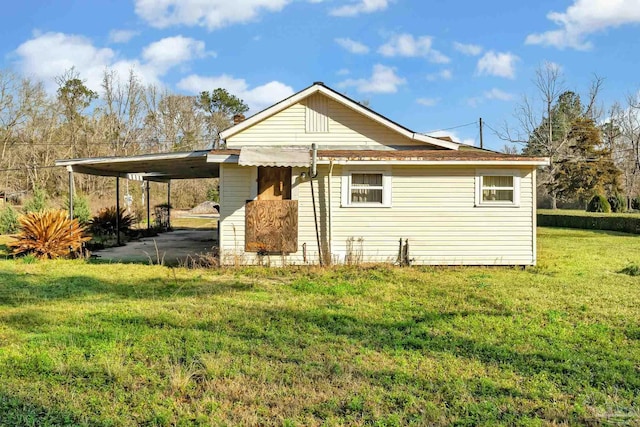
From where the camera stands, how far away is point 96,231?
1723 cm

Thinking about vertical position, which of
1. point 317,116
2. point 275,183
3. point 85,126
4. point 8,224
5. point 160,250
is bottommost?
point 160,250

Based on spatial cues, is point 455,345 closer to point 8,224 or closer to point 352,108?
point 352,108

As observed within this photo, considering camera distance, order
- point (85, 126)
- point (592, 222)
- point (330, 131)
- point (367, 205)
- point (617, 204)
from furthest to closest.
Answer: point (85, 126), point (617, 204), point (592, 222), point (330, 131), point (367, 205)

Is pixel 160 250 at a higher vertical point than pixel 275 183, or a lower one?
lower

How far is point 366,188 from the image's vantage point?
10.5 metres

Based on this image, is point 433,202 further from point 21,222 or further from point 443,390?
point 21,222

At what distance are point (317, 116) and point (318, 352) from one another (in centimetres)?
843

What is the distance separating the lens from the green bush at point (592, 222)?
2095 centimetres

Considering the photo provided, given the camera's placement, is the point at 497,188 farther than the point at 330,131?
No

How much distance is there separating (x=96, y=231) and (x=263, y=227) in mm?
10194

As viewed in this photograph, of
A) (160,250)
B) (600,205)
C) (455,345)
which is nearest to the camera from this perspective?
(455,345)

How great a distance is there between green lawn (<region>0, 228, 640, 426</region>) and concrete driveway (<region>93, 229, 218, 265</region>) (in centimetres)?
294

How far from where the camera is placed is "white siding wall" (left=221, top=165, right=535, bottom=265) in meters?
10.5

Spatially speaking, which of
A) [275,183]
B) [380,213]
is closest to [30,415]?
[275,183]
